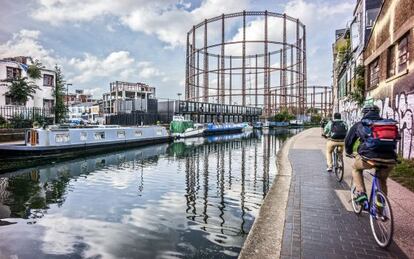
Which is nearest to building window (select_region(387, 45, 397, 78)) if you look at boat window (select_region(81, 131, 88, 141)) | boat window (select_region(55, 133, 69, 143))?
boat window (select_region(55, 133, 69, 143))

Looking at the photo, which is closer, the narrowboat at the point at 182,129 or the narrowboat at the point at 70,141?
the narrowboat at the point at 70,141

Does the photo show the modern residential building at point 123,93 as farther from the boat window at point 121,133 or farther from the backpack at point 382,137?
the backpack at point 382,137

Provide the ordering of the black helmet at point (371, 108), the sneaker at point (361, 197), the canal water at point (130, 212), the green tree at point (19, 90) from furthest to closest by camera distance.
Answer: the green tree at point (19, 90) < the canal water at point (130, 212) < the sneaker at point (361, 197) < the black helmet at point (371, 108)

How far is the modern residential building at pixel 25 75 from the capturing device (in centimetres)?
3022

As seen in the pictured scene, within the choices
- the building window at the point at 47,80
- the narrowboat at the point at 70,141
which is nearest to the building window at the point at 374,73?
the narrowboat at the point at 70,141

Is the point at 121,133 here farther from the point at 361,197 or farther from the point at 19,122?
the point at 361,197

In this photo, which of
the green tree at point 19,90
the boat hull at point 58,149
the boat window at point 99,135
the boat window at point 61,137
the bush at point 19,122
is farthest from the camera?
the green tree at point 19,90

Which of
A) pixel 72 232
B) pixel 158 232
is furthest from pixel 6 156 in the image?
pixel 158 232

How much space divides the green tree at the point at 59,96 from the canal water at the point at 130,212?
2043 centimetres

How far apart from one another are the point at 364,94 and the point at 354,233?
53.6ft

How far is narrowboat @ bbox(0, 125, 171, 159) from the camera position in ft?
55.2

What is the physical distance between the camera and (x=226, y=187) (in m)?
10.3

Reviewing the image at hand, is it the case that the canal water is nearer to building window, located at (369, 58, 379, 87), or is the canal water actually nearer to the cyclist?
the cyclist

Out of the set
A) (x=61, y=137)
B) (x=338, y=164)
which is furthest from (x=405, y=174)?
(x=61, y=137)
